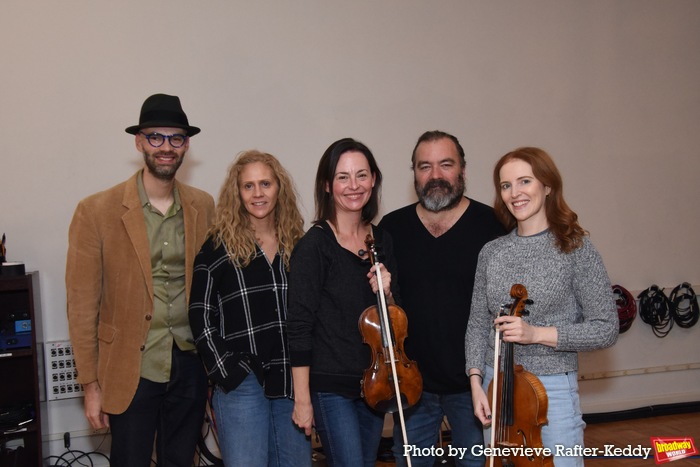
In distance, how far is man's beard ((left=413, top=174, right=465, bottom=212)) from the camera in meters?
2.74

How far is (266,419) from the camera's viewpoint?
2.44 meters

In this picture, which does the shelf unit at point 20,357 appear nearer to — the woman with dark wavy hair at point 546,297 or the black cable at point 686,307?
the woman with dark wavy hair at point 546,297

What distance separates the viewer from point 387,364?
2266 mm

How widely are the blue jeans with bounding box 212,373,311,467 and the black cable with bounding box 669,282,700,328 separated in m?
3.84

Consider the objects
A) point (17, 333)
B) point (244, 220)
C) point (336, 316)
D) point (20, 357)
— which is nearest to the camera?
point (336, 316)

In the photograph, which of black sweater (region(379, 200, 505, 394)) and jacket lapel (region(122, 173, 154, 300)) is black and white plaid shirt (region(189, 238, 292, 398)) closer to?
jacket lapel (region(122, 173, 154, 300))

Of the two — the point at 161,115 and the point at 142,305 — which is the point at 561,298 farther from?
the point at 161,115

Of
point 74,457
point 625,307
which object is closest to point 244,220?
point 74,457

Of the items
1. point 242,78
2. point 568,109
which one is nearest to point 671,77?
point 568,109

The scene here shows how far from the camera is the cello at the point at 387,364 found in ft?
7.39

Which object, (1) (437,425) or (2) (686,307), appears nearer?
(1) (437,425)

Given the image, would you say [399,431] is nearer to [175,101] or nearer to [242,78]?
[175,101]

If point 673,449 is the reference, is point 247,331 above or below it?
above

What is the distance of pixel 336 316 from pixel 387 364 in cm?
26
